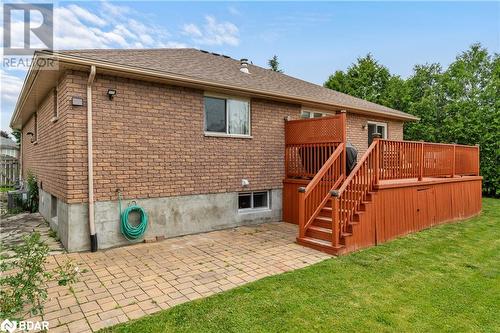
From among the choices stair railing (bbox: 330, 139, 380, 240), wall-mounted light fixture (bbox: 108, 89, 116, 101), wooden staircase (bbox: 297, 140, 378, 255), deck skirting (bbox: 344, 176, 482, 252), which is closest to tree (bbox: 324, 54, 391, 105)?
deck skirting (bbox: 344, 176, 482, 252)

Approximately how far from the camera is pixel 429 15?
538 inches

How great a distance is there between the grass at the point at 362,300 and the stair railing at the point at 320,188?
123cm

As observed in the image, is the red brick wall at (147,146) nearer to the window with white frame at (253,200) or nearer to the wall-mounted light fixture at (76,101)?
the wall-mounted light fixture at (76,101)

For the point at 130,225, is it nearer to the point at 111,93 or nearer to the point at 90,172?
the point at 90,172

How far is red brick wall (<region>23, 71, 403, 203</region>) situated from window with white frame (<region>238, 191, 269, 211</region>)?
0.99 feet

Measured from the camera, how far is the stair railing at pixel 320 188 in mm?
6352

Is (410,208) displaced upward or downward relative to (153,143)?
downward

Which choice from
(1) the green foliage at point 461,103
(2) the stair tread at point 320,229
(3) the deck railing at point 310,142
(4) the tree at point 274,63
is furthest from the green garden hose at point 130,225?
(4) the tree at point 274,63

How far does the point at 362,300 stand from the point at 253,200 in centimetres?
494

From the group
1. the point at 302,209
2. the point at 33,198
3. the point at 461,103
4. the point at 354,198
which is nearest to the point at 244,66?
the point at 302,209

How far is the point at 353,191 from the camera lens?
6.22 metres

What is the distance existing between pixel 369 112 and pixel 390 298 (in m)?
8.30

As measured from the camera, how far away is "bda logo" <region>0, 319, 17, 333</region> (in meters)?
3.01

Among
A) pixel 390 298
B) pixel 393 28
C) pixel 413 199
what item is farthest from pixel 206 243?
pixel 393 28
